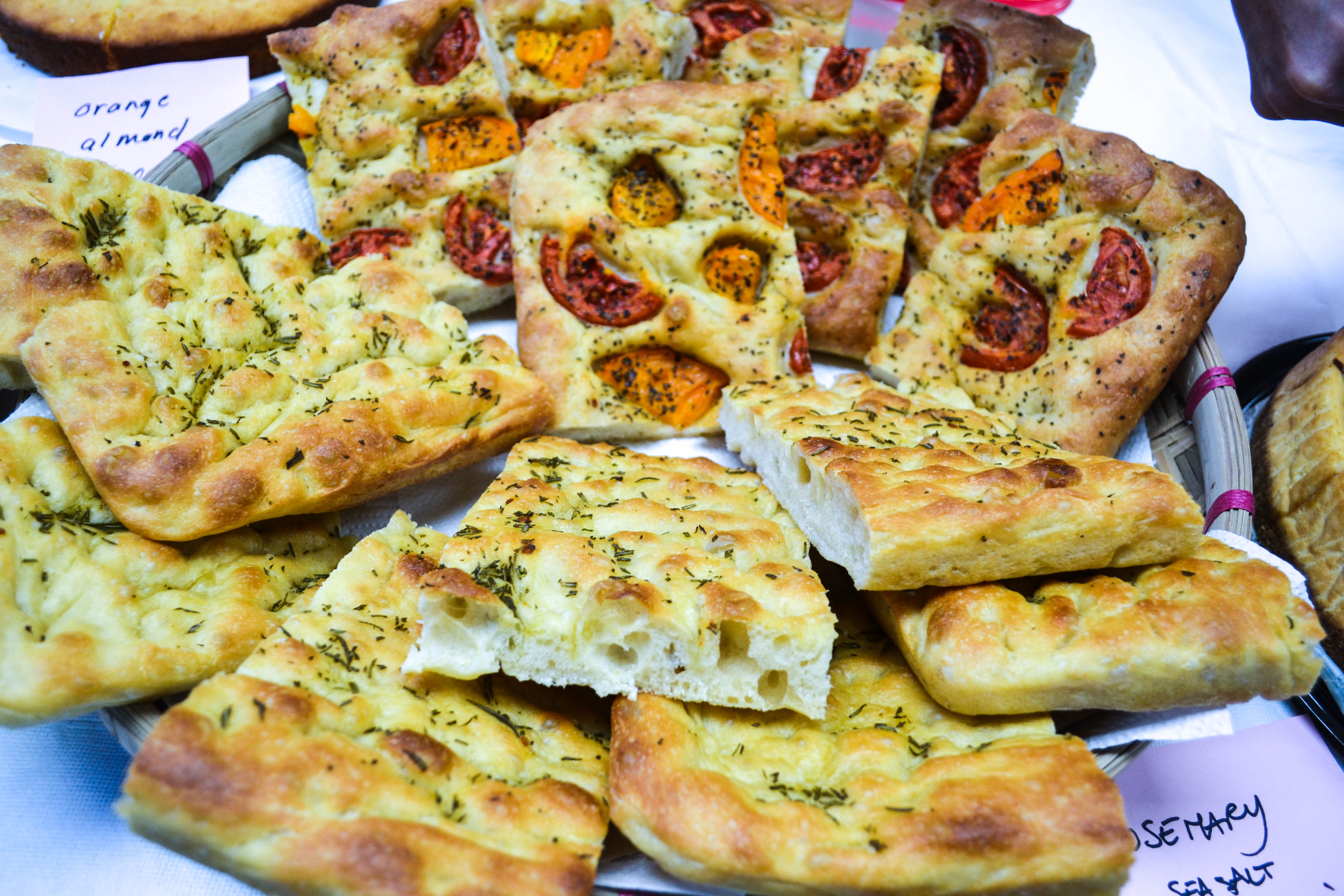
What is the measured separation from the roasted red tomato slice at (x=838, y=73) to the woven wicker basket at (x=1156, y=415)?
67.9 inches

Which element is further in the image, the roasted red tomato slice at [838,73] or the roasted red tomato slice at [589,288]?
the roasted red tomato slice at [838,73]

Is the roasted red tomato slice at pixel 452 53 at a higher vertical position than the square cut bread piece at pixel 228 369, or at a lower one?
higher

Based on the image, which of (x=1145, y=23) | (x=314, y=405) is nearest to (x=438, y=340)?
(x=314, y=405)

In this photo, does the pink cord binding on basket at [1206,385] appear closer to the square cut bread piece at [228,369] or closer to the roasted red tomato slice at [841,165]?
the roasted red tomato slice at [841,165]

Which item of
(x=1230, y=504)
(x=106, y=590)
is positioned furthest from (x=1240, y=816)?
(x=106, y=590)

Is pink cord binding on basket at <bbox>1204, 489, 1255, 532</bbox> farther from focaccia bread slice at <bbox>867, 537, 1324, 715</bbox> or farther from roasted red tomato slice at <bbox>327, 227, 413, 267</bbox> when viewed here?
roasted red tomato slice at <bbox>327, 227, 413, 267</bbox>

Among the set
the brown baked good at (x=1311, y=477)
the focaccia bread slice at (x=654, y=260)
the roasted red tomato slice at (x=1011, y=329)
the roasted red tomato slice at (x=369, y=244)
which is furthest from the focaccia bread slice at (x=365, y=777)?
the brown baked good at (x=1311, y=477)

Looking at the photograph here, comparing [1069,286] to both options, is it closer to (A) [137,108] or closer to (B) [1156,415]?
(B) [1156,415]

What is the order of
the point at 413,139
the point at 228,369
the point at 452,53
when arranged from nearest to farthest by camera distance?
the point at 228,369 → the point at 413,139 → the point at 452,53

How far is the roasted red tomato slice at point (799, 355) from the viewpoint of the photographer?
140 inches

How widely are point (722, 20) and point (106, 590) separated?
336 centimetres

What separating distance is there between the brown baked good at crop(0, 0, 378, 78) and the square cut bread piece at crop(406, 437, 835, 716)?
329 centimetres

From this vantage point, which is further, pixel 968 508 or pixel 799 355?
pixel 799 355

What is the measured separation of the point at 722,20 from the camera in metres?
4.18
